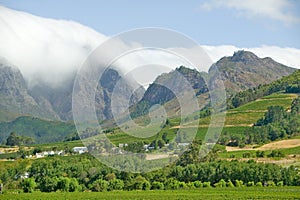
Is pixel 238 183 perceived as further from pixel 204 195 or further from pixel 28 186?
pixel 28 186

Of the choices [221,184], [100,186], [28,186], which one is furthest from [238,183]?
[28,186]

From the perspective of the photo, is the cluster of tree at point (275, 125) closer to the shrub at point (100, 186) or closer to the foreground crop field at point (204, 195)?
the shrub at point (100, 186)

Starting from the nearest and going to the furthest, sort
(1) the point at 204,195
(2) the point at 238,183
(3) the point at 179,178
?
(1) the point at 204,195 → (2) the point at 238,183 → (3) the point at 179,178

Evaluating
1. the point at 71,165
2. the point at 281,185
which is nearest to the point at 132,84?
the point at 281,185

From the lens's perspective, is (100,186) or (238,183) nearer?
(238,183)

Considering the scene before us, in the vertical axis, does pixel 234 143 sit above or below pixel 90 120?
below

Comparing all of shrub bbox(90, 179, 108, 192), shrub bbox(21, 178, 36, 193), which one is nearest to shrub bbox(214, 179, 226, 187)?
shrub bbox(90, 179, 108, 192)

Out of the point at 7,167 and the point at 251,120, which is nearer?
the point at 7,167

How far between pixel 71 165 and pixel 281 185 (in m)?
39.0

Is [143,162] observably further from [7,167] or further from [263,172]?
[7,167]

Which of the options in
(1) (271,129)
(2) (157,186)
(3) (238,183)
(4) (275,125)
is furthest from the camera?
(4) (275,125)

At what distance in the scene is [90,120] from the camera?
1398 inches

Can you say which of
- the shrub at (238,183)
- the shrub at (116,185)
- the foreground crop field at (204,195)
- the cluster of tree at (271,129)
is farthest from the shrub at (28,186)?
the cluster of tree at (271,129)

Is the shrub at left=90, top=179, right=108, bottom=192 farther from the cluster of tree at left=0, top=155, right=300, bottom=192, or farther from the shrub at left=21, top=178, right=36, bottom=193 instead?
the shrub at left=21, top=178, right=36, bottom=193
